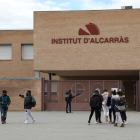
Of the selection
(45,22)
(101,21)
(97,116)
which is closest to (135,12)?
(101,21)

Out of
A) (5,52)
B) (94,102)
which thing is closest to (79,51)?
(5,52)

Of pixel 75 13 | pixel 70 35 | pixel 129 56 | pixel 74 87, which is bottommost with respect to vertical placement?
pixel 74 87

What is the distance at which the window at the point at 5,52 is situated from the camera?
3244 cm

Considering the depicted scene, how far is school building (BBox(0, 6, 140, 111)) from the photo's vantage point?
1014 inches

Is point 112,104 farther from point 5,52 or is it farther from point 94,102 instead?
point 5,52

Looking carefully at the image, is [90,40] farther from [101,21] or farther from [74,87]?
[74,87]

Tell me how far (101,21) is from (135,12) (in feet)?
8.31

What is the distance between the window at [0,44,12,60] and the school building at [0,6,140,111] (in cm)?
648

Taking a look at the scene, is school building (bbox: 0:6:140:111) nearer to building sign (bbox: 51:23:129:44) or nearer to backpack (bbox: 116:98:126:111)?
building sign (bbox: 51:23:129:44)

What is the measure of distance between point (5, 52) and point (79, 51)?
9.20 metres

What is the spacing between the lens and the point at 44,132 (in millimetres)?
12992

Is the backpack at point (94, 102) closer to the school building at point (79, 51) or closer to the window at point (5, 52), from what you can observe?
the school building at point (79, 51)

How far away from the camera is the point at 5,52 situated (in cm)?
3250

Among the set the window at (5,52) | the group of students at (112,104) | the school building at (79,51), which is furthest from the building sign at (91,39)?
the group of students at (112,104)
